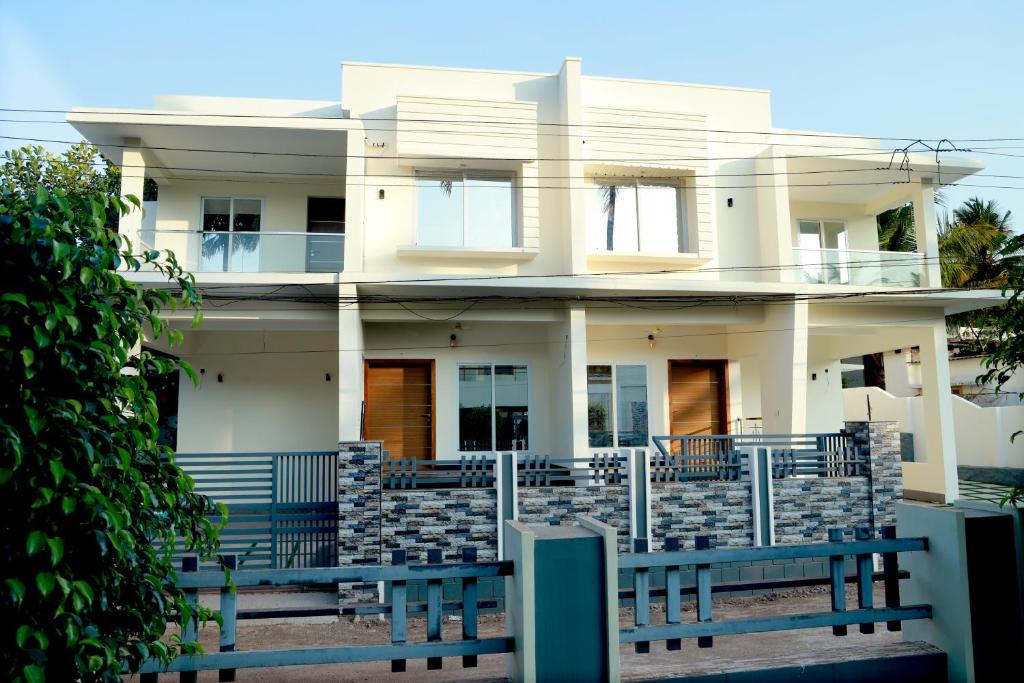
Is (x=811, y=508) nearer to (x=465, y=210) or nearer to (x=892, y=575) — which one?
(x=892, y=575)

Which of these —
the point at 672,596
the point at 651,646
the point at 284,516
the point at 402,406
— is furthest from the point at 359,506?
the point at 672,596

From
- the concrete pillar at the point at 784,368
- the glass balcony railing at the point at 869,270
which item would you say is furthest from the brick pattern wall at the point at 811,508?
the glass balcony railing at the point at 869,270

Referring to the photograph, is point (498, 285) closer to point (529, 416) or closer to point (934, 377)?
point (529, 416)

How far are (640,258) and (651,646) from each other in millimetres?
8132

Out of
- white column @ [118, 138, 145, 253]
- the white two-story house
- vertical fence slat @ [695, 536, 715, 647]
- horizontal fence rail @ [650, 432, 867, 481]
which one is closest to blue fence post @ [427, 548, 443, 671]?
vertical fence slat @ [695, 536, 715, 647]

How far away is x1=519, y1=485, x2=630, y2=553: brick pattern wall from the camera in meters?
10.3

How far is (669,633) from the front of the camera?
4164 millimetres

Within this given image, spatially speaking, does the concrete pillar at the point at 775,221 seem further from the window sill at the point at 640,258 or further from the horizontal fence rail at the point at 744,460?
the horizontal fence rail at the point at 744,460

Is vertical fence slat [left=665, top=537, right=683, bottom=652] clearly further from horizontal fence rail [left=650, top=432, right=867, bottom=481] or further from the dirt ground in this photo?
horizontal fence rail [left=650, top=432, right=867, bottom=481]

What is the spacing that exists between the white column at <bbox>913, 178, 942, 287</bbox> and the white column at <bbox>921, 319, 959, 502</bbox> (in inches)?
44.7

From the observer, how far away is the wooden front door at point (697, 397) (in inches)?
609

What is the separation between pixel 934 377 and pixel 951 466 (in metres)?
1.75

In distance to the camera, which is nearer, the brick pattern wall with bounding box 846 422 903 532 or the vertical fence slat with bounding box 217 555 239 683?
the vertical fence slat with bounding box 217 555 239 683

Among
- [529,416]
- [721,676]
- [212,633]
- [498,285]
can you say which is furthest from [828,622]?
[529,416]
